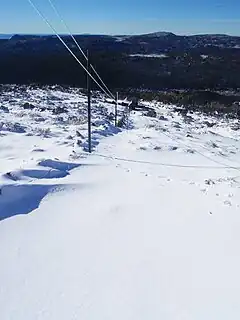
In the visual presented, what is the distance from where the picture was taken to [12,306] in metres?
4.44

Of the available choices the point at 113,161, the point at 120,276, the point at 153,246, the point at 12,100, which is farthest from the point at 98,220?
the point at 12,100

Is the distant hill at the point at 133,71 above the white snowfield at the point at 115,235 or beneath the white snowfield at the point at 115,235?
beneath

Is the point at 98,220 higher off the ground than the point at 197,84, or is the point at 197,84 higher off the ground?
the point at 98,220

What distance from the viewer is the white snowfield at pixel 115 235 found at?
462 cm

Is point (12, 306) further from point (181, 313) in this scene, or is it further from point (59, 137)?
point (59, 137)

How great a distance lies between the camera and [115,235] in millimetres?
6254

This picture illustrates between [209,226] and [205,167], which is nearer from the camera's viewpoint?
[209,226]

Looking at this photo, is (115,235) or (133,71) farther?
(133,71)

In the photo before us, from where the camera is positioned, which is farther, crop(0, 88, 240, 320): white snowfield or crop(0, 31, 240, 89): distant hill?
crop(0, 31, 240, 89): distant hill

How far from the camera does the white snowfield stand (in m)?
4.62

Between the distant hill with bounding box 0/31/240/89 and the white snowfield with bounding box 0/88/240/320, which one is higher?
the white snowfield with bounding box 0/88/240/320

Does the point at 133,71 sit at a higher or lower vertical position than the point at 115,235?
lower

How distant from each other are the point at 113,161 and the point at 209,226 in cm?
441

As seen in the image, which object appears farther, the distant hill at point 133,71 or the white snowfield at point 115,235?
the distant hill at point 133,71
